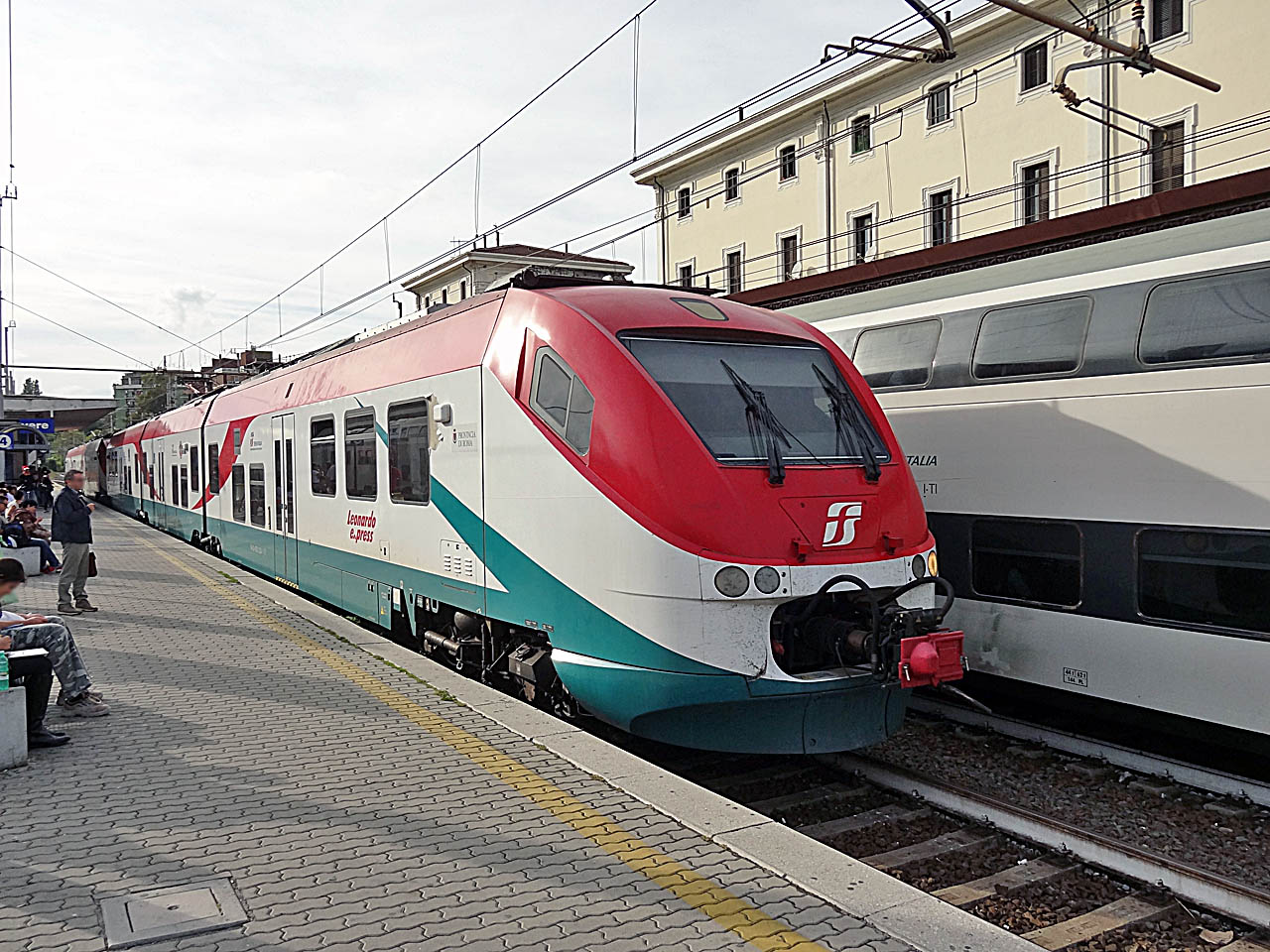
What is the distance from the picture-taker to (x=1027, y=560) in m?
8.40

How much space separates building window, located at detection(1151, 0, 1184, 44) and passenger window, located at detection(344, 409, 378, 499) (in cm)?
2185

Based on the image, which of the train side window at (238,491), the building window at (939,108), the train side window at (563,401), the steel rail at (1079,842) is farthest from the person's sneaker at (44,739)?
the building window at (939,108)

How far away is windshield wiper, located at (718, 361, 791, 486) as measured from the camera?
654 centimetres

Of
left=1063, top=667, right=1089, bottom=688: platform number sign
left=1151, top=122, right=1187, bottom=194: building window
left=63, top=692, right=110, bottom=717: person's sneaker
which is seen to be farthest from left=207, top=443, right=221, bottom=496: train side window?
left=1151, top=122, right=1187, bottom=194: building window

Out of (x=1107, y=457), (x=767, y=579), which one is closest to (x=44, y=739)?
(x=767, y=579)

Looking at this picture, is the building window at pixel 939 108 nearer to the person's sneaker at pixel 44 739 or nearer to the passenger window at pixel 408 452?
the passenger window at pixel 408 452

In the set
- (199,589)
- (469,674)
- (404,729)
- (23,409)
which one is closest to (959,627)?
(469,674)

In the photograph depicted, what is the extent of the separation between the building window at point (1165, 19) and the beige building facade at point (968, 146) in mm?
36

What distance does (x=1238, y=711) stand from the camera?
685 cm

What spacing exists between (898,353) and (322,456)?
596cm

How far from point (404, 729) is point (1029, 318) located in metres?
5.44

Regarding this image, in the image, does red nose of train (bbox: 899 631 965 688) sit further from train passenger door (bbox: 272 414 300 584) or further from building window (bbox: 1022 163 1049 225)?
building window (bbox: 1022 163 1049 225)

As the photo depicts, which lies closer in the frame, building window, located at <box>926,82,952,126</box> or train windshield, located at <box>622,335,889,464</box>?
train windshield, located at <box>622,335,889,464</box>

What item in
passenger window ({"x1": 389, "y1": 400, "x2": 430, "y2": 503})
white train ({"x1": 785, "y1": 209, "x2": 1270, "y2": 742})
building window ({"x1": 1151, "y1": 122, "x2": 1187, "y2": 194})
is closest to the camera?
white train ({"x1": 785, "y1": 209, "x2": 1270, "y2": 742})
